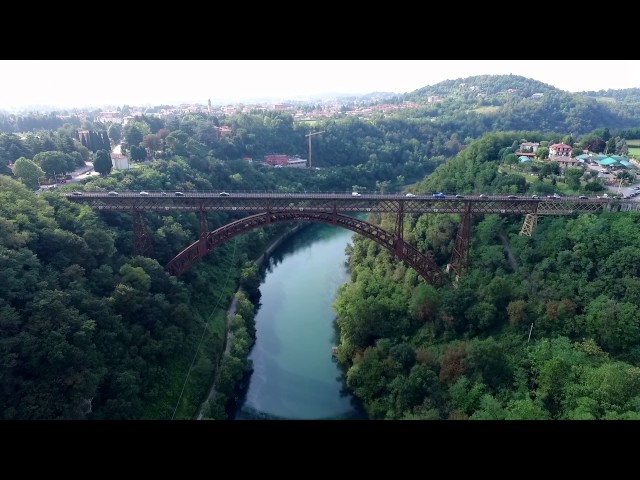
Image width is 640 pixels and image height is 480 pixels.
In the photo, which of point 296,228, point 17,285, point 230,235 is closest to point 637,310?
point 230,235

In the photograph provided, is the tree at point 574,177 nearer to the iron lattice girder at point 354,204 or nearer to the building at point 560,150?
the iron lattice girder at point 354,204

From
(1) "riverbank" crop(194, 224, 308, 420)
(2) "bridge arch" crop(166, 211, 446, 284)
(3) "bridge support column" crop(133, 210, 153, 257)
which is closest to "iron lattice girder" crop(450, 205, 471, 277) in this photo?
(2) "bridge arch" crop(166, 211, 446, 284)

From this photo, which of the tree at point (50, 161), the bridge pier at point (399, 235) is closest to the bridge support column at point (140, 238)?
the tree at point (50, 161)

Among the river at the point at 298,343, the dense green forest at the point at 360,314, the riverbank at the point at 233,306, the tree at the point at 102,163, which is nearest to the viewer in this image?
the dense green forest at the point at 360,314

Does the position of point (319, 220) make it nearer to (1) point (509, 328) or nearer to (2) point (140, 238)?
(2) point (140, 238)

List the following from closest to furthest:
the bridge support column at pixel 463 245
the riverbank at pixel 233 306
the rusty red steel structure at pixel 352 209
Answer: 1. the riverbank at pixel 233 306
2. the bridge support column at pixel 463 245
3. the rusty red steel structure at pixel 352 209

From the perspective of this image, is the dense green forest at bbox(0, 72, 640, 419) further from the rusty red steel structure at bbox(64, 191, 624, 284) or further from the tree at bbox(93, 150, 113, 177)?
the rusty red steel structure at bbox(64, 191, 624, 284)

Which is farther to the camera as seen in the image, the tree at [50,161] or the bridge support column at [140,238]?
the tree at [50,161]
